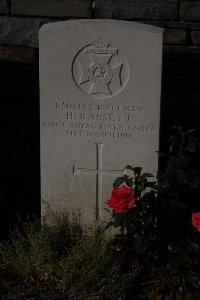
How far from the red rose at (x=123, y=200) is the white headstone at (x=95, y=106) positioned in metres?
0.36

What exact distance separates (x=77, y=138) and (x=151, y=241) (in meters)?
0.73

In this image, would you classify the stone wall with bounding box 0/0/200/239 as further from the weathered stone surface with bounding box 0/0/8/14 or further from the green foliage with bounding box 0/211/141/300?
the green foliage with bounding box 0/211/141/300

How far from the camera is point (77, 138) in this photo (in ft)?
10.6

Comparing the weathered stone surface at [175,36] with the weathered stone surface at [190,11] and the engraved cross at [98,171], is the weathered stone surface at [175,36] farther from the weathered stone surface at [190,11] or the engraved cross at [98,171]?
the engraved cross at [98,171]

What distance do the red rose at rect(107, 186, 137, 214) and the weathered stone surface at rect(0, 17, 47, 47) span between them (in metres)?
1.43

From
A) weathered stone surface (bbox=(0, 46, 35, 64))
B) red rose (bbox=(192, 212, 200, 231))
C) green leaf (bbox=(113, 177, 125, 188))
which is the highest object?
weathered stone surface (bbox=(0, 46, 35, 64))

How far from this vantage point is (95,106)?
10.4ft

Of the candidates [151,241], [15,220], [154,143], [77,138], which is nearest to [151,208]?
[151,241]

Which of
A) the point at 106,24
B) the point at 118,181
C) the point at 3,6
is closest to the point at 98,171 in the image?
the point at 118,181

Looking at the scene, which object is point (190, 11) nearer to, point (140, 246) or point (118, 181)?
point (118, 181)

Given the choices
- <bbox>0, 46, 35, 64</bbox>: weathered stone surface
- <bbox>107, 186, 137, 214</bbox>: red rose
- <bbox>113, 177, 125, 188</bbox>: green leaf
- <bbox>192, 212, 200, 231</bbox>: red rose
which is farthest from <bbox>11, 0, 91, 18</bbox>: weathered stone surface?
<bbox>192, 212, 200, 231</bbox>: red rose

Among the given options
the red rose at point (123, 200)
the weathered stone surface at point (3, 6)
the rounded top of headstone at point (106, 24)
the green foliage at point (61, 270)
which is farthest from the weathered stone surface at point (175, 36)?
the green foliage at point (61, 270)

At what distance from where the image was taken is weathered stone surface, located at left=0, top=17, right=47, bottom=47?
12.4 feet

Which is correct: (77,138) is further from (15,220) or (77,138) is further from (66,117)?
(15,220)
